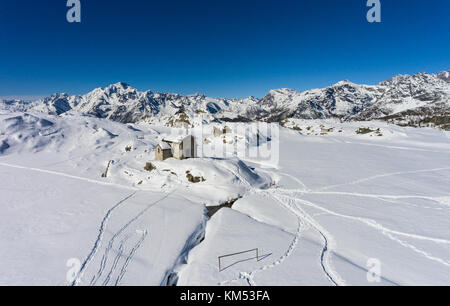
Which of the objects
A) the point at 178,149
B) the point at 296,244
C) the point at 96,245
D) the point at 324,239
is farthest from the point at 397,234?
the point at 178,149

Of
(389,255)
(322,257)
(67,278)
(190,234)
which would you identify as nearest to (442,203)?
(389,255)

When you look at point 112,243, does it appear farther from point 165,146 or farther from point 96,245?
point 165,146

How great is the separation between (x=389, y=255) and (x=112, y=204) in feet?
99.9

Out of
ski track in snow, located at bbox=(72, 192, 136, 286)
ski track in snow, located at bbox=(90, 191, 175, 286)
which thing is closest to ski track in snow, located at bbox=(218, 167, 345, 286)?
ski track in snow, located at bbox=(90, 191, 175, 286)

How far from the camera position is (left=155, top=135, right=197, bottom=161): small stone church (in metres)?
37.2

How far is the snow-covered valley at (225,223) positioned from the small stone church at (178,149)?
3167 mm

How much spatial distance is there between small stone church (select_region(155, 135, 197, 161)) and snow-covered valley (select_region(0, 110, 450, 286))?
317cm

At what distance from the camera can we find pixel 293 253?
15.2 meters

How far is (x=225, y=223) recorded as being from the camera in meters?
20.4

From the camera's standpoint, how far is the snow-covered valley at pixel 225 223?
45.4 feet

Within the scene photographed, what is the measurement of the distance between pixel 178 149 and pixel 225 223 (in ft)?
69.1

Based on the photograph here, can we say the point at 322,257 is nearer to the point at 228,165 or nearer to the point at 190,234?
the point at 190,234

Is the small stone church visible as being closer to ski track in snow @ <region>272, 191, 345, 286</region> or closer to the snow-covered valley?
the snow-covered valley

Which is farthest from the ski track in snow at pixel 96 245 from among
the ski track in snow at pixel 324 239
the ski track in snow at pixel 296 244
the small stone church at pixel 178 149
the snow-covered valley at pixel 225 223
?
the ski track in snow at pixel 324 239
